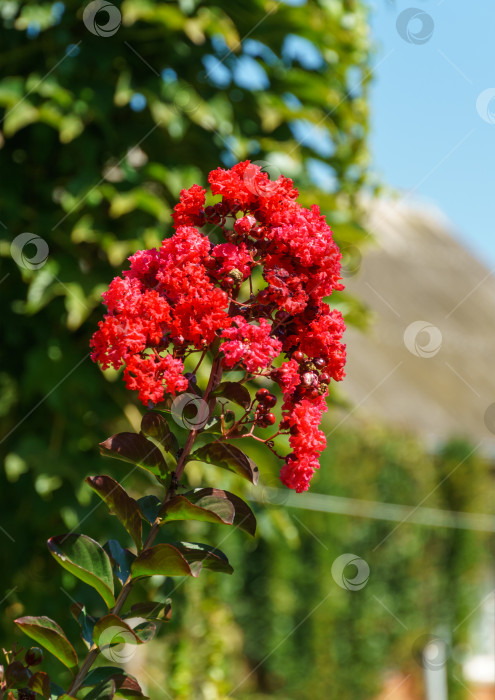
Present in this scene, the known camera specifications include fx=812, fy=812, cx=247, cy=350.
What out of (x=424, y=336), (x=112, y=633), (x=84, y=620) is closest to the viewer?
(x=112, y=633)

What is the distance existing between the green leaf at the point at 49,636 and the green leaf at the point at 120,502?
15 centimetres

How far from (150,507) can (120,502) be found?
7 centimetres

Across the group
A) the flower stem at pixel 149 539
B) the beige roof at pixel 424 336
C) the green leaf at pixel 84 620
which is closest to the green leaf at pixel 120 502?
the flower stem at pixel 149 539

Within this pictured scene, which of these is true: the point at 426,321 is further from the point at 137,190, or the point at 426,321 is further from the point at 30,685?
the point at 30,685

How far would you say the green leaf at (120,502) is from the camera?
106cm

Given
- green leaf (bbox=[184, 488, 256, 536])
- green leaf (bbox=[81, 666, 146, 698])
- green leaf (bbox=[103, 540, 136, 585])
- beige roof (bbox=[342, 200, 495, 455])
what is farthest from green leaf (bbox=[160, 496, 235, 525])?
beige roof (bbox=[342, 200, 495, 455])

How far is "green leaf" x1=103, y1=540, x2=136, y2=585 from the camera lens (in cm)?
112

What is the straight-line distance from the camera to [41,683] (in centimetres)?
103

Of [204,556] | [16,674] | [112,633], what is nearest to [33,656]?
[16,674]

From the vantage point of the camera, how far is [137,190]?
2.84m

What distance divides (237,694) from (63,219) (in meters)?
6.22

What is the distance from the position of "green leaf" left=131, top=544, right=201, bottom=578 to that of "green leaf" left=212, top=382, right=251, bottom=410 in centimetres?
22

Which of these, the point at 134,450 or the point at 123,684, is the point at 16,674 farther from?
the point at 134,450

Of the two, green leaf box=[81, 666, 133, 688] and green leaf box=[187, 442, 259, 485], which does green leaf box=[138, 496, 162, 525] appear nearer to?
green leaf box=[187, 442, 259, 485]
